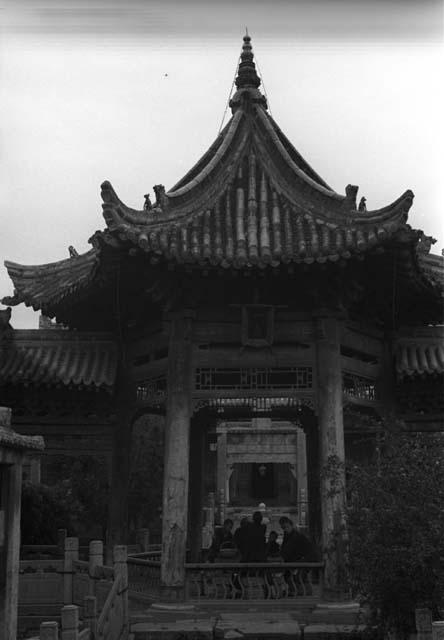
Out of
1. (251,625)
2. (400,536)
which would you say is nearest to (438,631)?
(400,536)

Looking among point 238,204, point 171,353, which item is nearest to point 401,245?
point 238,204

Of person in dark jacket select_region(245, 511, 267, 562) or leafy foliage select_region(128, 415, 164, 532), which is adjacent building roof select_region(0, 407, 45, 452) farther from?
leafy foliage select_region(128, 415, 164, 532)

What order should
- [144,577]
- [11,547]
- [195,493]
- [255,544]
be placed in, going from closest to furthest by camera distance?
[11,547] → [144,577] → [255,544] → [195,493]

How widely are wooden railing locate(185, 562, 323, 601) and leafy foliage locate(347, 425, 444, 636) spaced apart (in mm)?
2105

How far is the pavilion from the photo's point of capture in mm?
9656

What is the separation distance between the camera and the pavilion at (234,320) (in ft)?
31.7

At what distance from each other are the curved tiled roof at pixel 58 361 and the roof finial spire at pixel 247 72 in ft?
17.0

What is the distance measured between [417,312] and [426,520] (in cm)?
535

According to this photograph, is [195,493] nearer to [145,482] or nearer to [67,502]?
[67,502]

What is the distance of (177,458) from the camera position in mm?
9969

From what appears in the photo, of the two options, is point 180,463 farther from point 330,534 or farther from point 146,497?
point 146,497

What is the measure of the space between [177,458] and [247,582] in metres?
1.81

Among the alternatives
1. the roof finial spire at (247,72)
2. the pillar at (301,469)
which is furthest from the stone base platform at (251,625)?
the pillar at (301,469)

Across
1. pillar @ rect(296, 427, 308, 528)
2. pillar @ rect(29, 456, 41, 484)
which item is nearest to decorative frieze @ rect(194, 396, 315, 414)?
pillar @ rect(29, 456, 41, 484)
